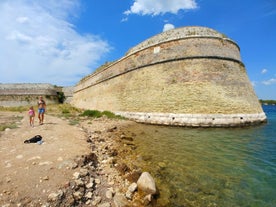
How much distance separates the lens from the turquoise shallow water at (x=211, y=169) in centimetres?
412

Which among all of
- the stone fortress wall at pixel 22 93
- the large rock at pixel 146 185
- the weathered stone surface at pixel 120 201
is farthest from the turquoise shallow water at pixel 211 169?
the stone fortress wall at pixel 22 93

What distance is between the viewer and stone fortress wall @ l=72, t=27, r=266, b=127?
44.1 feet

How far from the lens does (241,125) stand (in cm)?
1357

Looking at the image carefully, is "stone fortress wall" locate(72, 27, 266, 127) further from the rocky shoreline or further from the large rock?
the large rock

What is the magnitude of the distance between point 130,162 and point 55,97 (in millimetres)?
43186

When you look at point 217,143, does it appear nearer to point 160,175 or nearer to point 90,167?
point 160,175

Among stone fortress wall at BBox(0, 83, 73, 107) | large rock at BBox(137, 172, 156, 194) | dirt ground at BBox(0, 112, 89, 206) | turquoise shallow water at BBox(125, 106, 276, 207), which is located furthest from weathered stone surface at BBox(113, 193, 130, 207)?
stone fortress wall at BBox(0, 83, 73, 107)

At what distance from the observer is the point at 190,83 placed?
14.0 metres

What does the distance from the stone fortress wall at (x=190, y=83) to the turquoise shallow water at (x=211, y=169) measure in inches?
166

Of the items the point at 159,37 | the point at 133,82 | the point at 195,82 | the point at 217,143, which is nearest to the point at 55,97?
the point at 133,82

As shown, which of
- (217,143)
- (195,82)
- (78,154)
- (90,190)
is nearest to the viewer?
(90,190)

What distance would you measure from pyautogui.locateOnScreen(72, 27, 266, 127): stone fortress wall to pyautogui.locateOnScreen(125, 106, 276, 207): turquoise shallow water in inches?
166

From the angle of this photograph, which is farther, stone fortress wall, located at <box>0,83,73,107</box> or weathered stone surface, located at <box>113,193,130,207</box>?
stone fortress wall, located at <box>0,83,73,107</box>

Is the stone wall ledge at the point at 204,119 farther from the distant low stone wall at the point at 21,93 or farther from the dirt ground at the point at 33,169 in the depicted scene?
the distant low stone wall at the point at 21,93
